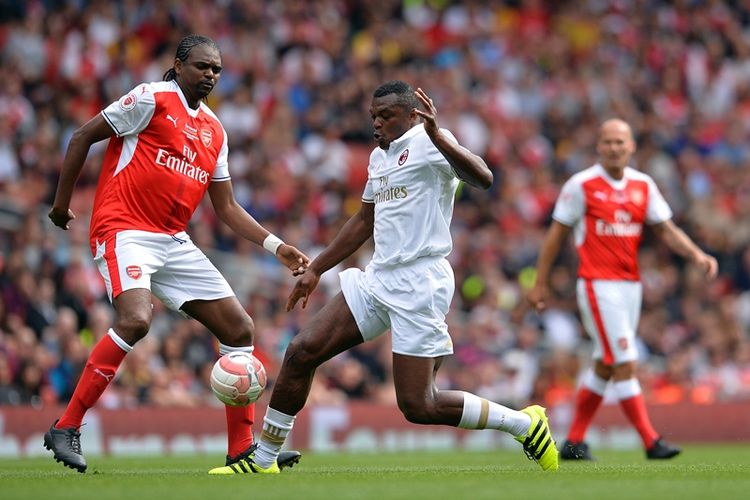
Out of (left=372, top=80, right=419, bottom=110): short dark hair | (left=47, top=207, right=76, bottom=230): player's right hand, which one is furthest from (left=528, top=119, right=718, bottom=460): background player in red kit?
(left=47, top=207, right=76, bottom=230): player's right hand

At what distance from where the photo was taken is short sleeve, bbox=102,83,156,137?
881 cm

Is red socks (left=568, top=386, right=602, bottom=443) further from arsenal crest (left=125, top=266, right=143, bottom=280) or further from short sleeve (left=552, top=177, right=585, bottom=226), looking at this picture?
arsenal crest (left=125, top=266, right=143, bottom=280)

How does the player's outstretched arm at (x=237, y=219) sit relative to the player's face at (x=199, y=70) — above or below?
below

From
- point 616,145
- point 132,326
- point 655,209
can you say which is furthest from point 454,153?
point 655,209

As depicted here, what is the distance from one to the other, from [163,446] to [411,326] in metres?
6.46

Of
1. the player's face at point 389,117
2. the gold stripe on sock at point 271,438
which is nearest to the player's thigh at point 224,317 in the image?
the gold stripe on sock at point 271,438

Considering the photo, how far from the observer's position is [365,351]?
643 inches

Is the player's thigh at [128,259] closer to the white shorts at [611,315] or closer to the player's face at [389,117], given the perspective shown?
the player's face at [389,117]

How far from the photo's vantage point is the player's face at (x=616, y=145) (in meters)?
11.8

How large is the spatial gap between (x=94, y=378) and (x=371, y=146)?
11.4 m

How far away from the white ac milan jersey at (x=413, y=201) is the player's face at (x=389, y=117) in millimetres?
52

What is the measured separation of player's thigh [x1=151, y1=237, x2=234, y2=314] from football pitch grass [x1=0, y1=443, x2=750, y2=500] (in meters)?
1.21

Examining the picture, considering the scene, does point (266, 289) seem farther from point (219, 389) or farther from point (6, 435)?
point (219, 389)

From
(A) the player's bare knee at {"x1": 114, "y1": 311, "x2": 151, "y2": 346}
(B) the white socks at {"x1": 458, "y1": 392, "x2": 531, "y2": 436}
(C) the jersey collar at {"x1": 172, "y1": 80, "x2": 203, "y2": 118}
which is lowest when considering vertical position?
(B) the white socks at {"x1": 458, "y1": 392, "x2": 531, "y2": 436}
